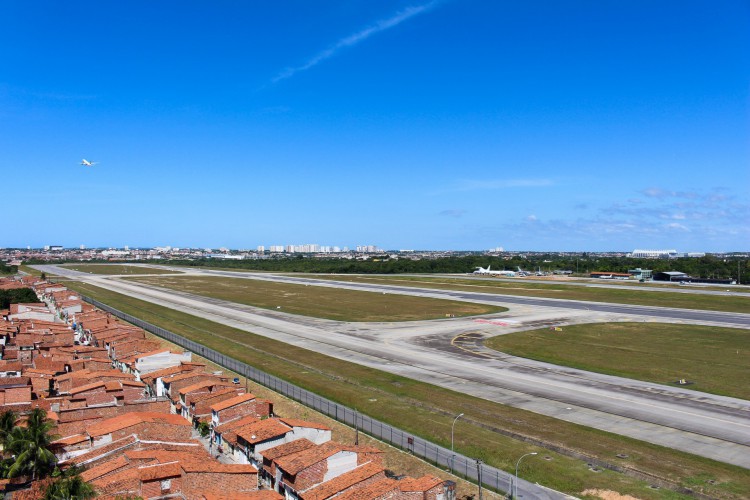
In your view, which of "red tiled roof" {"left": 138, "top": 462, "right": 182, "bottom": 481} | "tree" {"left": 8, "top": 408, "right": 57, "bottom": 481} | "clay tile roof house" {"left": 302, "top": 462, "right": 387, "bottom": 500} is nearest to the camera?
"clay tile roof house" {"left": 302, "top": 462, "right": 387, "bottom": 500}

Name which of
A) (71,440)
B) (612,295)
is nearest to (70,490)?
(71,440)

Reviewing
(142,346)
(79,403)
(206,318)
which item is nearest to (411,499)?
(79,403)

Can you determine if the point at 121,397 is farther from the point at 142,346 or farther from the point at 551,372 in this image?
the point at 551,372

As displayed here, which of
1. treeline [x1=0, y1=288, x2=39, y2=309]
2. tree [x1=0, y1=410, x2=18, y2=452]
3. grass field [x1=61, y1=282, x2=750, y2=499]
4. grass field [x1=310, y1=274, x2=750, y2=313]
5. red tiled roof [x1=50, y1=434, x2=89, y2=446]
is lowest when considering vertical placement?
grass field [x1=61, y1=282, x2=750, y2=499]

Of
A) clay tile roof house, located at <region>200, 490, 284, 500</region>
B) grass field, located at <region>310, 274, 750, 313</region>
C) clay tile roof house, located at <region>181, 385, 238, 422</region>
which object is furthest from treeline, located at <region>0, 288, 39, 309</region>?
grass field, located at <region>310, 274, 750, 313</region>

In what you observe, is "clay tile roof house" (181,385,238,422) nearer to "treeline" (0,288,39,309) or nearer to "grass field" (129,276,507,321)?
"grass field" (129,276,507,321)

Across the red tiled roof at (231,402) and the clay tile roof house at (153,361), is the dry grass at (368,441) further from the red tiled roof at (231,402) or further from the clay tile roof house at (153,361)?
the clay tile roof house at (153,361)

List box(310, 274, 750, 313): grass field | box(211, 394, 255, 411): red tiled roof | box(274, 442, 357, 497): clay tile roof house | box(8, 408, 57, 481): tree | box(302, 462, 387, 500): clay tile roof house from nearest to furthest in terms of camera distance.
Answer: box(302, 462, 387, 500): clay tile roof house → box(274, 442, 357, 497): clay tile roof house → box(8, 408, 57, 481): tree → box(211, 394, 255, 411): red tiled roof → box(310, 274, 750, 313): grass field

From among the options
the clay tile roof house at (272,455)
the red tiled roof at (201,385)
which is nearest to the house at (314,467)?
the clay tile roof house at (272,455)
